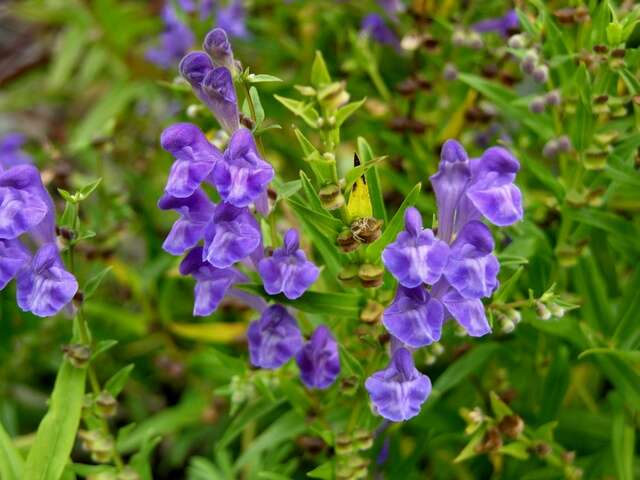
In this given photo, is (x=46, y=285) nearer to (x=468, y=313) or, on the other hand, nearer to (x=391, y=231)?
(x=391, y=231)

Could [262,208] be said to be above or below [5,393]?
above

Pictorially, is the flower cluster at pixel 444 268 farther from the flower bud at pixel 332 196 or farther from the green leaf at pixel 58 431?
the green leaf at pixel 58 431

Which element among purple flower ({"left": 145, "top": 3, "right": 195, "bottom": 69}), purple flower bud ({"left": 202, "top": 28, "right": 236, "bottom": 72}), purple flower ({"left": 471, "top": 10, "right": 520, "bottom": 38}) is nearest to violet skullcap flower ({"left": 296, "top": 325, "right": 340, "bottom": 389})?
purple flower bud ({"left": 202, "top": 28, "right": 236, "bottom": 72})

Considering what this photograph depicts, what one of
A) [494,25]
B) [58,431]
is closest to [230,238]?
[58,431]

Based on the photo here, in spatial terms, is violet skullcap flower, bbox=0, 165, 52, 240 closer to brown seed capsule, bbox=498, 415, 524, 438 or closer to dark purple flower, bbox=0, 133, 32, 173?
brown seed capsule, bbox=498, 415, 524, 438

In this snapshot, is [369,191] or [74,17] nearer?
[369,191]

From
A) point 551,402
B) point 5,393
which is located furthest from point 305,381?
point 5,393

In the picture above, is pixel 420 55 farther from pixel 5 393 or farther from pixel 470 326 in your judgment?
pixel 5 393
